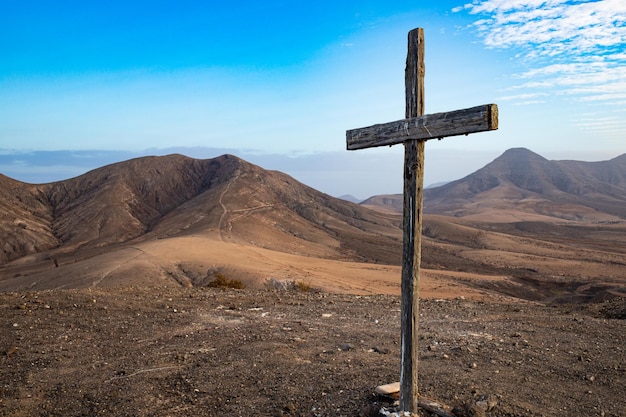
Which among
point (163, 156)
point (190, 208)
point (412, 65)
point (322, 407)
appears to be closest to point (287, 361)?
point (322, 407)

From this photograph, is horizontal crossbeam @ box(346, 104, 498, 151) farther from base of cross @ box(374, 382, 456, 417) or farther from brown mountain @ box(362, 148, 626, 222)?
brown mountain @ box(362, 148, 626, 222)

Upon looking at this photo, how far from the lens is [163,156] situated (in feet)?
268

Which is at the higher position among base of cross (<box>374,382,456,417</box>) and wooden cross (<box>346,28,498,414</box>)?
wooden cross (<box>346,28,498,414</box>)

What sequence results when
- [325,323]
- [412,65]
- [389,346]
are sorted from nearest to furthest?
[412,65] → [389,346] → [325,323]

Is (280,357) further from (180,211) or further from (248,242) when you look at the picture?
(180,211)

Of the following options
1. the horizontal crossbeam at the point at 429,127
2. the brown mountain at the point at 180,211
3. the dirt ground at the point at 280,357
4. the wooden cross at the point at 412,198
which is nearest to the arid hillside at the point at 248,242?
the brown mountain at the point at 180,211

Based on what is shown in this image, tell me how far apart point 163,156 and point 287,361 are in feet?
263

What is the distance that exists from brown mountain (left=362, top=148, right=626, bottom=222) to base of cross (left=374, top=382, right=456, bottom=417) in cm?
9239

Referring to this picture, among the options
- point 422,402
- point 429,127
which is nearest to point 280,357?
point 422,402

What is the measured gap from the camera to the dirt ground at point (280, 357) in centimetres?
594

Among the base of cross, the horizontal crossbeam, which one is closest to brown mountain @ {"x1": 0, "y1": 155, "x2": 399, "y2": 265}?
the base of cross

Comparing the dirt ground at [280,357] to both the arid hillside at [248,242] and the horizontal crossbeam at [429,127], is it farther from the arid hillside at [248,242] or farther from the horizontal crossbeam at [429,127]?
the arid hillside at [248,242]

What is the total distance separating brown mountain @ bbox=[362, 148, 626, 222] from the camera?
97.6 metres

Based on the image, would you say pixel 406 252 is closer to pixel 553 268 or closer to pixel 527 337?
pixel 527 337
